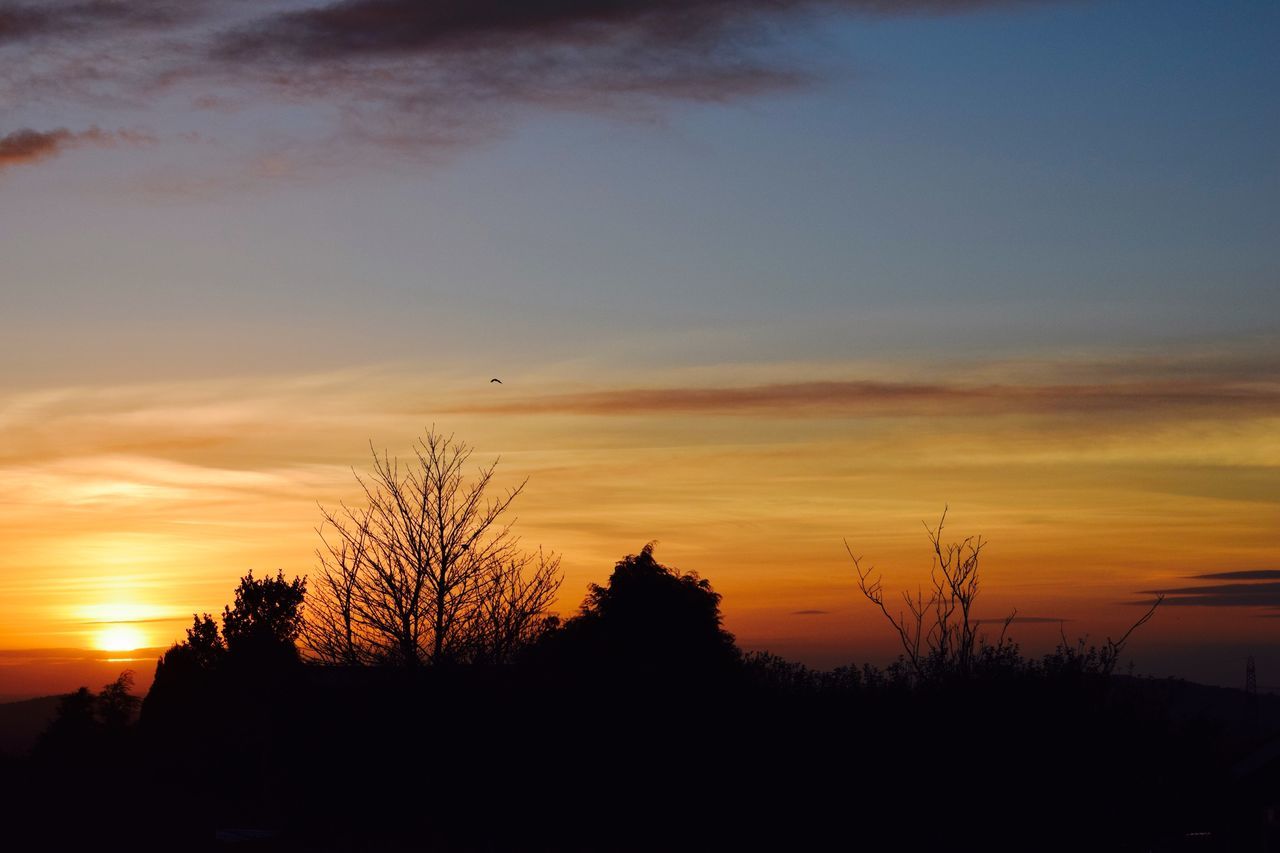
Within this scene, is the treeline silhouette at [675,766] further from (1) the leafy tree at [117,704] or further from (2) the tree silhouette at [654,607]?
(1) the leafy tree at [117,704]

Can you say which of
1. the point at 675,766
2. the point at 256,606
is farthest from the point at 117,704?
the point at 675,766

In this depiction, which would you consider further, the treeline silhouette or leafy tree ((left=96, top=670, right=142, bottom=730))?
leafy tree ((left=96, top=670, right=142, bottom=730))

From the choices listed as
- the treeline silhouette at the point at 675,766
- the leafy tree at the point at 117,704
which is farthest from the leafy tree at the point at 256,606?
the treeline silhouette at the point at 675,766

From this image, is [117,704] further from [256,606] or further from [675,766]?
[675,766]

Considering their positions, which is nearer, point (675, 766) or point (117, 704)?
point (675, 766)

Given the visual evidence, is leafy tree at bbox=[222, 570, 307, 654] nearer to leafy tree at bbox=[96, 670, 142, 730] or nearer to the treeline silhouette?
leafy tree at bbox=[96, 670, 142, 730]

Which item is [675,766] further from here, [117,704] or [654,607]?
[117,704]

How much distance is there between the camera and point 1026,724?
17812 millimetres

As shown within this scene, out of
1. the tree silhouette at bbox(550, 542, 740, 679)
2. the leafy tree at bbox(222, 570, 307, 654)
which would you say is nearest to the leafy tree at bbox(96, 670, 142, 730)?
the leafy tree at bbox(222, 570, 307, 654)

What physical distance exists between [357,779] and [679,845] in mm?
5613

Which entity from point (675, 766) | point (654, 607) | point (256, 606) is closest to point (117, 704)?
point (256, 606)

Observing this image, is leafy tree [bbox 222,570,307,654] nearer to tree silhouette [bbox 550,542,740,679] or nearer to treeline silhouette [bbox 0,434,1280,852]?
tree silhouette [bbox 550,542,740,679]

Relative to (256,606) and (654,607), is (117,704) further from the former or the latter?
(654,607)

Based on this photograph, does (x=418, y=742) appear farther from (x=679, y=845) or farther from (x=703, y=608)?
(x=703, y=608)
